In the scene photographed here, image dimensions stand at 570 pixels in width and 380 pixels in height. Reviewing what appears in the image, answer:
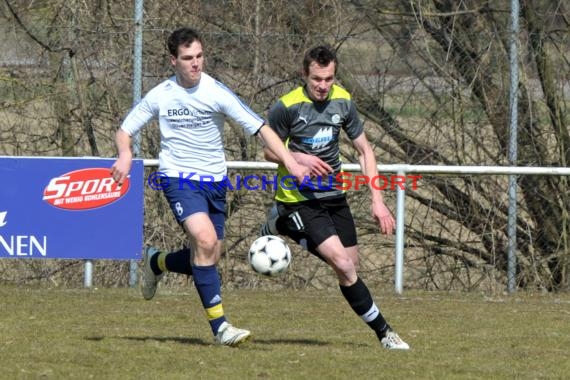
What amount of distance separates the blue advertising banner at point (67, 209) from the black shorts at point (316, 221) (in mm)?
3103

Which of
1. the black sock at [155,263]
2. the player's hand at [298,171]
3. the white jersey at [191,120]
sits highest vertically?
the white jersey at [191,120]

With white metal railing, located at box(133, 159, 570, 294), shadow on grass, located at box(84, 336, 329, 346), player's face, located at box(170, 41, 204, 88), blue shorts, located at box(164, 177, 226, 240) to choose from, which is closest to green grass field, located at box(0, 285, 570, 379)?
shadow on grass, located at box(84, 336, 329, 346)

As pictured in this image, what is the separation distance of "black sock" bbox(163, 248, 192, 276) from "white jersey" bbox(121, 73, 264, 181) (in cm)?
72

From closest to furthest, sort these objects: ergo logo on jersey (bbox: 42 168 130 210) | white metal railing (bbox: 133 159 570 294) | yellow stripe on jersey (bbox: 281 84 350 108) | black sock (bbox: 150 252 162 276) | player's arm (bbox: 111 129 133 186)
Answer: player's arm (bbox: 111 129 133 186)
yellow stripe on jersey (bbox: 281 84 350 108)
black sock (bbox: 150 252 162 276)
ergo logo on jersey (bbox: 42 168 130 210)
white metal railing (bbox: 133 159 570 294)

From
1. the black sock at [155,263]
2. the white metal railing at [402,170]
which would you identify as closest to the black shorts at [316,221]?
the black sock at [155,263]

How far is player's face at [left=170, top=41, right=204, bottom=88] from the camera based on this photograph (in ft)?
22.0

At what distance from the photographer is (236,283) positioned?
36.5 feet

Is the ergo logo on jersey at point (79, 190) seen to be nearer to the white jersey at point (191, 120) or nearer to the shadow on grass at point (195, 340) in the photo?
the shadow on grass at point (195, 340)

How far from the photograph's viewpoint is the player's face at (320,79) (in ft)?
22.4

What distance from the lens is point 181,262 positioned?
24.5 feet

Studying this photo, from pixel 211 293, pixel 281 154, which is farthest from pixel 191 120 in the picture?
pixel 211 293

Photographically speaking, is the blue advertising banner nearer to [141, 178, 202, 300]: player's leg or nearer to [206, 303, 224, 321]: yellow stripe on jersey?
[141, 178, 202, 300]: player's leg

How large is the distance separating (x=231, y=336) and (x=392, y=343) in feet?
3.13

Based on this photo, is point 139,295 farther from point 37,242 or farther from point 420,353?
point 420,353
